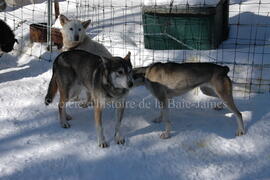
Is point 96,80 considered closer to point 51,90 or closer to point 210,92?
point 51,90

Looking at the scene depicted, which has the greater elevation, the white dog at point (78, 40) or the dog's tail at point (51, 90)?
the white dog at point (78, 40)

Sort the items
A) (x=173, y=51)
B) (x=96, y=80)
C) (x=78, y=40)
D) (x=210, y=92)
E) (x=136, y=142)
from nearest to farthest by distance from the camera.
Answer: (x=96, y=80)
(x=136, y=142)
(x=210, y=92)
(x=78, y=40)
(x=173, y=51)

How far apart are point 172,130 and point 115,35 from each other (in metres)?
3.05

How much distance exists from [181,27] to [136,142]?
282cm

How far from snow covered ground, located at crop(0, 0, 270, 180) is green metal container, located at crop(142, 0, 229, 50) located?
647 millimetres

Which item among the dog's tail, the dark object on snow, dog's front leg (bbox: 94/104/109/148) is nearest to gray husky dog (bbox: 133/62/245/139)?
dog's front leg (bbox: 94/104/109/148)

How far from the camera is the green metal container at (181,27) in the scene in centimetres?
614

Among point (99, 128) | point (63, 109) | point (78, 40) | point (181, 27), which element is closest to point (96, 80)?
point (99, 128)

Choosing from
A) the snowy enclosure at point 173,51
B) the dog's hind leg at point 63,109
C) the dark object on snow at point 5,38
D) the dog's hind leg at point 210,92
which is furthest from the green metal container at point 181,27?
the dog's hind leg at point 63,109

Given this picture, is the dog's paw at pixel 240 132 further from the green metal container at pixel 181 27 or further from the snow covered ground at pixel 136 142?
the green metal container at pixel 181 27

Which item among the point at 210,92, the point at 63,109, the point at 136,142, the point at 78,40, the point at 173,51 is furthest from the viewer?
the point at 173,51

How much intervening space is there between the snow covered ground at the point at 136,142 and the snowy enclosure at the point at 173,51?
13cm

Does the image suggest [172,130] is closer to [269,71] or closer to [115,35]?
[269,71]

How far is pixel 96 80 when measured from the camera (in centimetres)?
404
